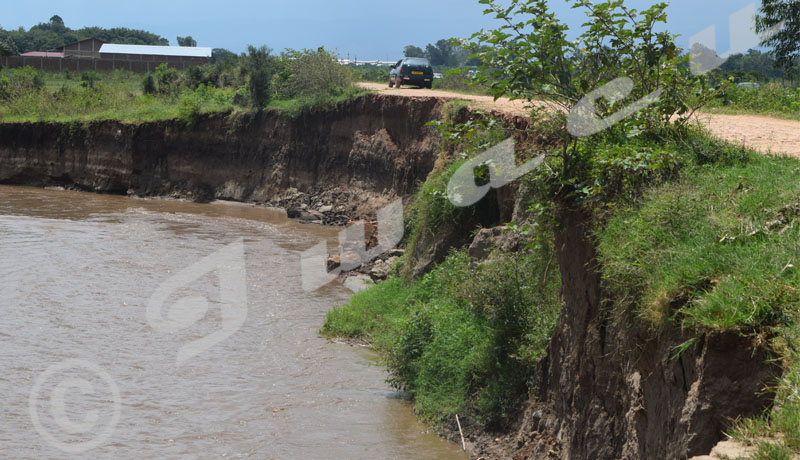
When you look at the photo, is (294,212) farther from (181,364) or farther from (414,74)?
(181,364)

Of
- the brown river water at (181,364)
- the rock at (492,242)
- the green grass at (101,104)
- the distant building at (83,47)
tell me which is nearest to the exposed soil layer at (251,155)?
the green grass at (101,104)

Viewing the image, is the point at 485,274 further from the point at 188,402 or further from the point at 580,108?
the point at 188,402

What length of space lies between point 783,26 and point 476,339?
17.0 m

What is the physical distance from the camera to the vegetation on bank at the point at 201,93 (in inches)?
1171

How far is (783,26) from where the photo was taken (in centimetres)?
2194

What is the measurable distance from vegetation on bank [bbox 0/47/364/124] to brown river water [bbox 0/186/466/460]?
416 inches

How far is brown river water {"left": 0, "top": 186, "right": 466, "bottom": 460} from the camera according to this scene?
8.91 metres

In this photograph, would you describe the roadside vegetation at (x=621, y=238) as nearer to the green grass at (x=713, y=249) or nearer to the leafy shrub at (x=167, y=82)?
the green grass at (x=713, y=249)

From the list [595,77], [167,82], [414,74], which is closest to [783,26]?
[414,74]

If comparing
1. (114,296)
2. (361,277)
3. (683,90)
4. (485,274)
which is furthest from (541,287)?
(114,296)

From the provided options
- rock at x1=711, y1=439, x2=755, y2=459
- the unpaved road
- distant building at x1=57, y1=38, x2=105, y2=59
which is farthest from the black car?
distant building at x1=57, y1=38, x2=105, y2=59

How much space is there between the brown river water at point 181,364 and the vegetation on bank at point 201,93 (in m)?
10.6

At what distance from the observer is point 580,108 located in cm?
766

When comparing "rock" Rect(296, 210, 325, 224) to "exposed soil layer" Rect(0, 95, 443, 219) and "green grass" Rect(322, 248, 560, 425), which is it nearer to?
"exposed soil layer" Rect(0, 95, 443, 219)
